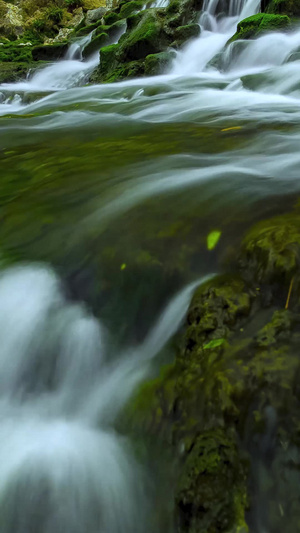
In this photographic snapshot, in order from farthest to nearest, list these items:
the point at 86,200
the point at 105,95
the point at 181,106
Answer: the point at 105,95 < the point at 181,106 < the point at 86,200

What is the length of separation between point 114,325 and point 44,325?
14.9 inches

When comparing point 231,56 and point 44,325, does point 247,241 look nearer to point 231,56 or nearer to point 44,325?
point 44,325

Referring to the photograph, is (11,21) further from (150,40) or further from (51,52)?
(150,40)

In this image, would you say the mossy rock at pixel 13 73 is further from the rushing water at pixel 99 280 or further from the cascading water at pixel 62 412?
the cascading water at pixel 62 412

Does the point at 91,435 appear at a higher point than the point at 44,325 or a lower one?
lower

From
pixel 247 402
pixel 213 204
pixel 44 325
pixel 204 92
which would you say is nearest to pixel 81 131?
pixel 204 92

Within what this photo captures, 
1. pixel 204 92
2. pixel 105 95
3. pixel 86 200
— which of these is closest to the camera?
pixel 86 200

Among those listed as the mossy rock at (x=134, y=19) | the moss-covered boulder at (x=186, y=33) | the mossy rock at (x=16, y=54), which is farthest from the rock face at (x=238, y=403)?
the mossy rock at (x=16, y=54)

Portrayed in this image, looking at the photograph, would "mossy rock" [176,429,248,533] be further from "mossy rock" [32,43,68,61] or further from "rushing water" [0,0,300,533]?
"mossy rock" [32,43,68,61]

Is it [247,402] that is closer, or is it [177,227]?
[247,402]

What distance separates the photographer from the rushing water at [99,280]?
1515mm

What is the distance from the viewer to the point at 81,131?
599cm

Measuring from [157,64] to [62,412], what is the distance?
11475mm

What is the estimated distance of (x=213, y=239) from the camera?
A: 2211 millimetres
